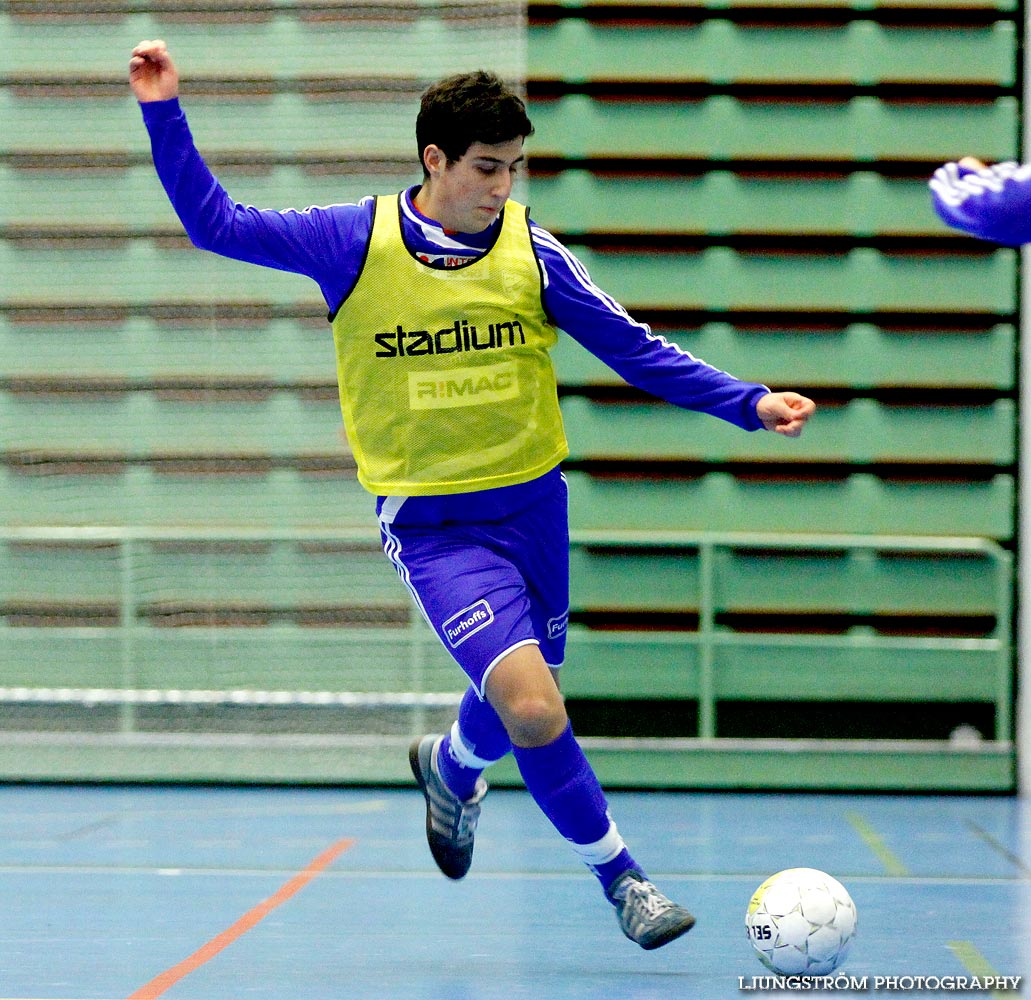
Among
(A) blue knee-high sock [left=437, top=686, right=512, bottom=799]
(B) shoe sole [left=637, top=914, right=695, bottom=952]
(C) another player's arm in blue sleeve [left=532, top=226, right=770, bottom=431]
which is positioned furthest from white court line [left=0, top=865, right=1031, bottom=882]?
(C) another player's arm in blue sleeve [left=532, top=226, right=770, bottom=431]

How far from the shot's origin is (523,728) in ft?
10.5

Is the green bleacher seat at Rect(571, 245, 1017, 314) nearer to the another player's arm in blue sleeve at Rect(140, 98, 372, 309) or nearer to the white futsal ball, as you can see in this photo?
the another player's arm in blue sleeve at Rect(140, 98, 372, 309)

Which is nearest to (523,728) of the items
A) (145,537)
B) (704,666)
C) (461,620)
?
(461,620)

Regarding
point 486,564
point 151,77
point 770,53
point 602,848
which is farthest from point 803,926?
point 770,53

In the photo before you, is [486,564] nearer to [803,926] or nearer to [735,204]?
[803,926]

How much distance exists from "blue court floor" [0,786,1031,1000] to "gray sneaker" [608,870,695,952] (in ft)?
0.32

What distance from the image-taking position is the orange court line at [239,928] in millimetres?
3131

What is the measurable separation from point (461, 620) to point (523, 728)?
267 mm

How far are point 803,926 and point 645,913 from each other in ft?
1.19

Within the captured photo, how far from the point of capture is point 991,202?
2.74 metres

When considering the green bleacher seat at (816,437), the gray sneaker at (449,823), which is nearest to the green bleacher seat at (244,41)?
the green bleacher seat at (816,437)

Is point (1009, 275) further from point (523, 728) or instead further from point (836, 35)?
point (523, 728)

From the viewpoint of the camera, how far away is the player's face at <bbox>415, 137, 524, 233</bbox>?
128 inches

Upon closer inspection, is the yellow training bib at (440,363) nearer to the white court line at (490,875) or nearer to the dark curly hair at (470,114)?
the dark curly hair at (470,114)
